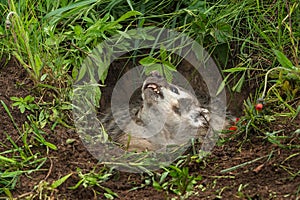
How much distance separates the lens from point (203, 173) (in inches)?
124

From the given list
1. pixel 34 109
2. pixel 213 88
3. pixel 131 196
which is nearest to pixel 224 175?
pixel 131 196

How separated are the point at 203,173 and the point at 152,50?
1.28 metres

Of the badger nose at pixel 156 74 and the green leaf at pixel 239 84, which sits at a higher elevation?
the badger nose at pixel 156 74

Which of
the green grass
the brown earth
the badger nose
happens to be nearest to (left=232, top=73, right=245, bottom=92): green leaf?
the green grass

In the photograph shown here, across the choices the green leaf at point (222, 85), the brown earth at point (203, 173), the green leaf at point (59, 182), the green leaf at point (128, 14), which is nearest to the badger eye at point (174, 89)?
the green leaf at point (222, 85)

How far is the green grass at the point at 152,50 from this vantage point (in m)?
3.37

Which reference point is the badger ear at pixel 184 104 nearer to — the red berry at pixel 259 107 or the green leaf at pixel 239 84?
the green leaf at pixel 239 84

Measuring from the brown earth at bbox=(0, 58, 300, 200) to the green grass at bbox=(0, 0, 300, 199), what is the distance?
43 mm

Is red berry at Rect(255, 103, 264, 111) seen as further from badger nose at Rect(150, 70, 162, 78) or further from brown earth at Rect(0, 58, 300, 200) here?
badger nose at Rect(150, 70, 162, 78)

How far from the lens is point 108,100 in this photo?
4.60 metres

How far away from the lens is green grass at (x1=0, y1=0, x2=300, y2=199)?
337 cm

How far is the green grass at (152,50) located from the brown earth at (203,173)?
1.7 inches

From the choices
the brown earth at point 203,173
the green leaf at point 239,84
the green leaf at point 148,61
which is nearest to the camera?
the brown earth at point 203,173

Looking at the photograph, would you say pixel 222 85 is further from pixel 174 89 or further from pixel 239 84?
pixel 174 89
